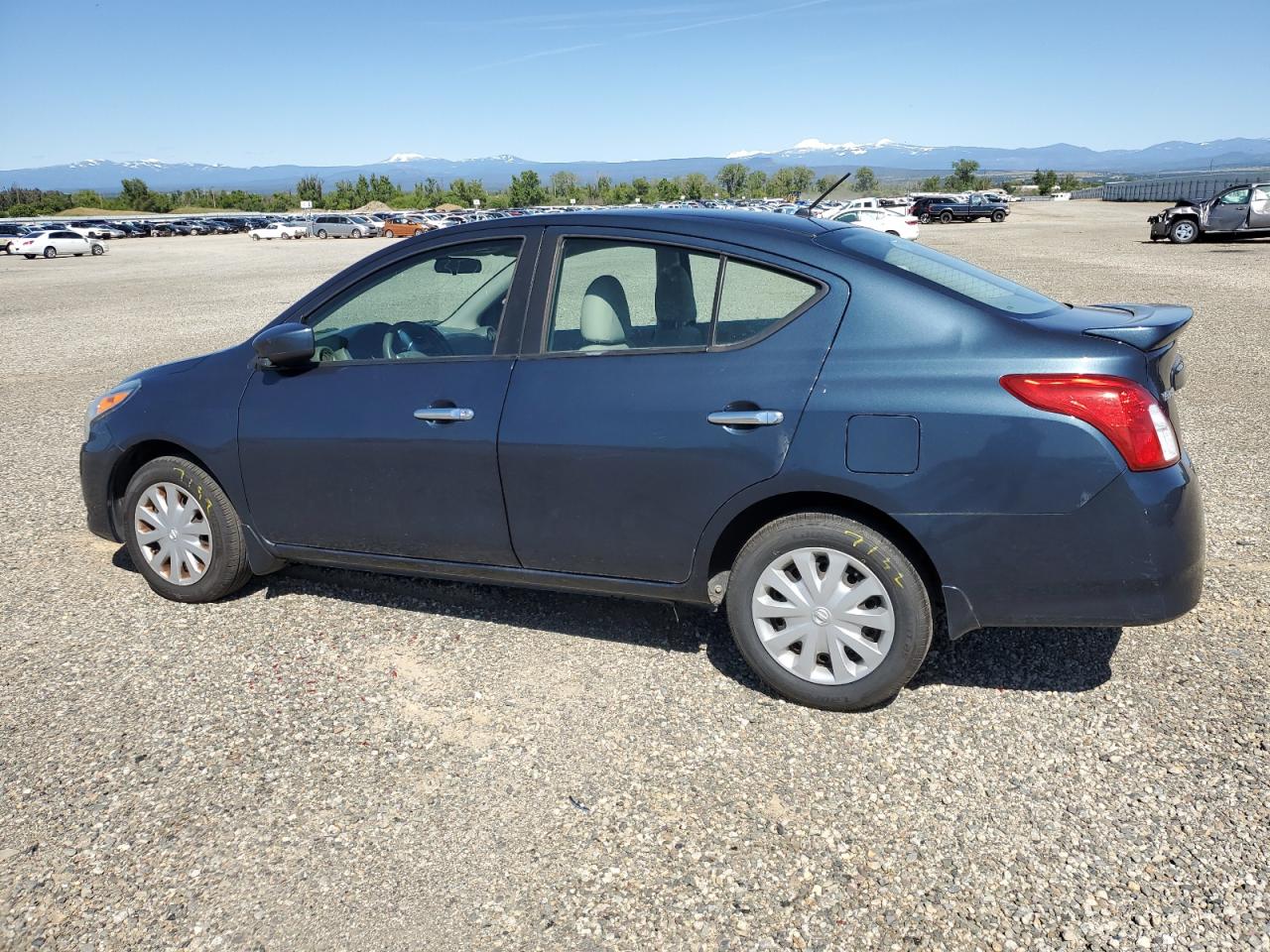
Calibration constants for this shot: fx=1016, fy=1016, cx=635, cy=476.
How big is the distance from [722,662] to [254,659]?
1.94 meters

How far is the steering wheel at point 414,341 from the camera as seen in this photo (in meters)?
4.21

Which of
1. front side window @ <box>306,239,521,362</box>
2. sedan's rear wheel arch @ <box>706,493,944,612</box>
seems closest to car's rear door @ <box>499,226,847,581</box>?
sedan's rear wheel arch @ <box>706,493,944,612</box>

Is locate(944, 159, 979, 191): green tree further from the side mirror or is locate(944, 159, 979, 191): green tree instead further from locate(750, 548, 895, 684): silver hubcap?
locate(750, 548, 895, 684): silver hubcap

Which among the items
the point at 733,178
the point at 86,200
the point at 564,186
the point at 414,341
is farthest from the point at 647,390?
the point at 733,178

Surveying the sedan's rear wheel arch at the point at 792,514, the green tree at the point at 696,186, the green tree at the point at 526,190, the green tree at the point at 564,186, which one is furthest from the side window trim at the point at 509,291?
the green tree at the point at 696,186

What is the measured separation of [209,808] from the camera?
319 cm

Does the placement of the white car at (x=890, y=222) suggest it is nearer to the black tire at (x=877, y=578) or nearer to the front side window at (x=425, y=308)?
the front side window at (x=425, y=308)

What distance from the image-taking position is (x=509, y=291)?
4.04 meters

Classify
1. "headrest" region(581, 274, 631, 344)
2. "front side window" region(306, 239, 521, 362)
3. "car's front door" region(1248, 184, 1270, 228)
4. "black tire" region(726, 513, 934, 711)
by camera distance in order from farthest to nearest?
"car's front door" region(1248, 184, 1270, 228) → "front side window" region(306, 239, 521, 362) → "headrest" region(581, 274, 631, 344) → "black tire" region(726, 513, 934, 711)

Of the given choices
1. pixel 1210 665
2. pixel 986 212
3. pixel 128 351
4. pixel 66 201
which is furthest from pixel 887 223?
pixel 66 201

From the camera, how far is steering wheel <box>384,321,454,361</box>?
4.21 m

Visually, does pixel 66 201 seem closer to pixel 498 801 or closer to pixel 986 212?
pixel 986 212

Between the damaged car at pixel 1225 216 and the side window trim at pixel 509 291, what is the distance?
3095 centimetres

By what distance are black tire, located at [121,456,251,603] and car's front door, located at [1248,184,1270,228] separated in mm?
31696
